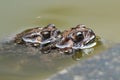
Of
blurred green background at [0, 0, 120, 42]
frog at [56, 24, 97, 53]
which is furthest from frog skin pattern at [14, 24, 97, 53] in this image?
blurred green background at [0, 0, 120, 42]

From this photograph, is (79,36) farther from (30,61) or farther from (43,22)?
(43,22)

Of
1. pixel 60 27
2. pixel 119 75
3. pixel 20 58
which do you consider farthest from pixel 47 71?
pixel 60 27

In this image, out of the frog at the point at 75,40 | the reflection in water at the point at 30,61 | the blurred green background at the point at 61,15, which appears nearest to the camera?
the reflection in water at the point at 30,61

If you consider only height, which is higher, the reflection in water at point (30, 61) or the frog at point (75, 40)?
the frog at point (75, 40)

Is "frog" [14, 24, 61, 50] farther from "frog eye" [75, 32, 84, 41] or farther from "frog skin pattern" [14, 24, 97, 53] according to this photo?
"frog eye" [75, 32, 84, 41]

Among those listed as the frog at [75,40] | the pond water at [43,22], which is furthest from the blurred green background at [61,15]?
the frog at [75,40]

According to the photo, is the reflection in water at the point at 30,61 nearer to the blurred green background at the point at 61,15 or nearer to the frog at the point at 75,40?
the frog at the point at 75,40

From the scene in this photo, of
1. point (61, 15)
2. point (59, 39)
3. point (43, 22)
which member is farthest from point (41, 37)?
point (61, 15)
